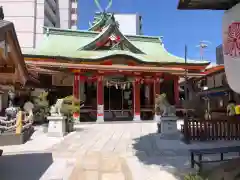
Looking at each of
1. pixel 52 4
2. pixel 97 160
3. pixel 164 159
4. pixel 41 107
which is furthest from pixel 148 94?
pixel 52 4

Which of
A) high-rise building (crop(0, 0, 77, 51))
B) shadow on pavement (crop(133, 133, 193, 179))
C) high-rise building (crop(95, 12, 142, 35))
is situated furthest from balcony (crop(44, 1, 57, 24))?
shadow on pavement (crop(133, 133, 193, 179))

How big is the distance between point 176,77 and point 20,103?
12840mm

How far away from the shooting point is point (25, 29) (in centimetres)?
4328

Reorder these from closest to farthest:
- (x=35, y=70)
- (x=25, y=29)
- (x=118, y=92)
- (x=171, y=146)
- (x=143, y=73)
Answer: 1. (x=171, y=146)
2. (x=35, y=70)
3. (x=143, y=73)
4. (x=118, y=92)
5. (x=25, y=29)

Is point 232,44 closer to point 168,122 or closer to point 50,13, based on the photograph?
point 168,122

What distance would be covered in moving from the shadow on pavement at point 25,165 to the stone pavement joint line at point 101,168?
34.1 inches

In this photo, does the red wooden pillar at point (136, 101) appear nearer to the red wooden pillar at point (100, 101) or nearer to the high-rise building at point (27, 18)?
the red wooden pillar at point (100, 101)

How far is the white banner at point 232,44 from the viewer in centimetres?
393

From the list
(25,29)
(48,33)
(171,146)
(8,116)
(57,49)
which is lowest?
(171,146)

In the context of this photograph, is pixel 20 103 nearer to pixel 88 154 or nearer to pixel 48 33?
pixel 48 33

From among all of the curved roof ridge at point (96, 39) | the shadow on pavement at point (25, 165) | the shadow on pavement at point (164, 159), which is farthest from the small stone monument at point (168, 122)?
the curved roof ridge at point (96, 39)

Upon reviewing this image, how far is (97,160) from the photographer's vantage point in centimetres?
618

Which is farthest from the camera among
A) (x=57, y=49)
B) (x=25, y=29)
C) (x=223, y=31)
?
(x=25, y=29)

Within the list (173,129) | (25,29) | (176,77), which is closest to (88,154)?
(173,129)
